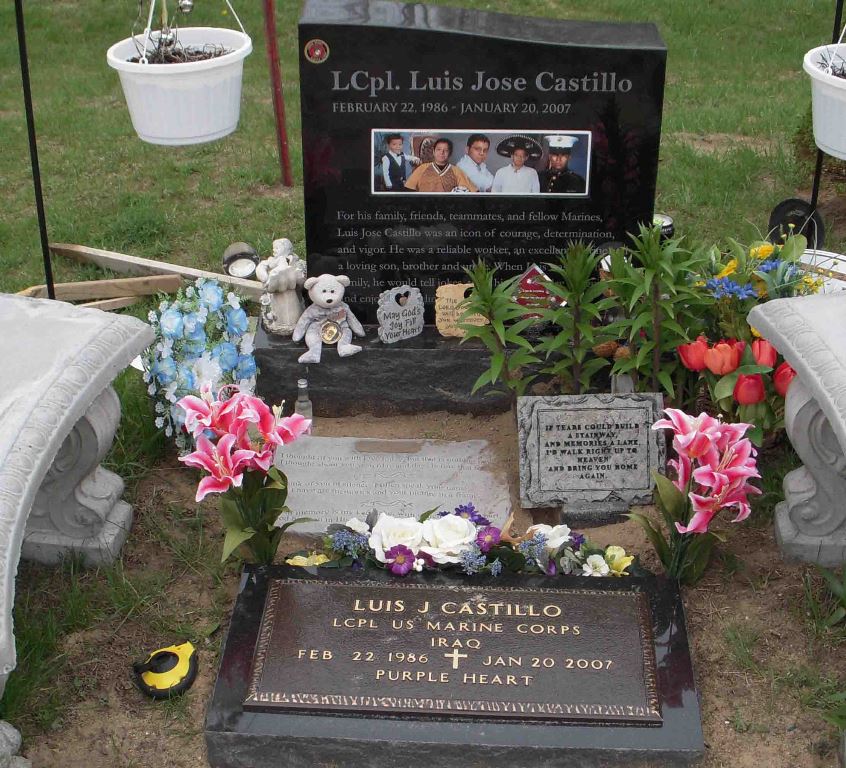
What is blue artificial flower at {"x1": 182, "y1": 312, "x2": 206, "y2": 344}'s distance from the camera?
172 inches

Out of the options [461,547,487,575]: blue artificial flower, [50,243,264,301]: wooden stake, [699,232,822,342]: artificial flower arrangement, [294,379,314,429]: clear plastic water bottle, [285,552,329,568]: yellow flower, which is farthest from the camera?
[50,243,264,301]: wooden stake

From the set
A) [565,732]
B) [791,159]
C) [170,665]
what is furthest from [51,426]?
[791,159]

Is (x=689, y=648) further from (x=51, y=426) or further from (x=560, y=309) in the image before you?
(x=51, y=426)

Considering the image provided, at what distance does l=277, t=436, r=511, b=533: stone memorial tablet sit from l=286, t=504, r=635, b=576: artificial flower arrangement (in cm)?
39

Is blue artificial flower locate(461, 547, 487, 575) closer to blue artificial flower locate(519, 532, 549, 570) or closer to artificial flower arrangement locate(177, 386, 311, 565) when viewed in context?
blue artificial flower locate(519, 532, 549, 570)

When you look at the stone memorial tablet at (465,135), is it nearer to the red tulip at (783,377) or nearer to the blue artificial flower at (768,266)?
the blue artificial flower at (768,266)

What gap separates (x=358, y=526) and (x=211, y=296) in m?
1.19

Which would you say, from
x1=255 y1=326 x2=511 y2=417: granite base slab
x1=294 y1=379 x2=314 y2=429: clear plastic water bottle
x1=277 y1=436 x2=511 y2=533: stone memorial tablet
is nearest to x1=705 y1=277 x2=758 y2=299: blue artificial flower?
x1=255 y1=326 x2=511 y2=417: granite base slab

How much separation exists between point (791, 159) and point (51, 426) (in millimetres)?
5336

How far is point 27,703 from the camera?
11.5 ft

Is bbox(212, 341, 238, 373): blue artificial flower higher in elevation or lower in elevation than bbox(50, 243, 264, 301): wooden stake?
higher

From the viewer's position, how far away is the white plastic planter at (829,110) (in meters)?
4.67

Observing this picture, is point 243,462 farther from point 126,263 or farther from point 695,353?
point 126,263

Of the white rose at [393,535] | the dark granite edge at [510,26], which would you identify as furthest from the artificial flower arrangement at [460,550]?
the dark granite edge at [510,26]
